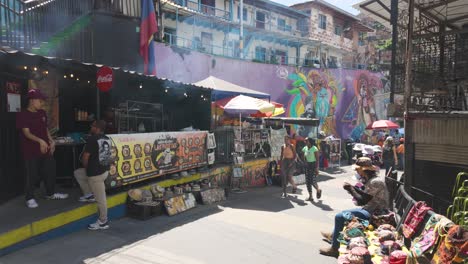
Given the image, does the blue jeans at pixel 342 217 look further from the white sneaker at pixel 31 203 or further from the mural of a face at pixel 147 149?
the white sneaker at pixel 31 203

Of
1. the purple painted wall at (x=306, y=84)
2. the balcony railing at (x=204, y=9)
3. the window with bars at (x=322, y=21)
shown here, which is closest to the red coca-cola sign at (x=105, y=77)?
the purple painted wall at (x=306, y=84)

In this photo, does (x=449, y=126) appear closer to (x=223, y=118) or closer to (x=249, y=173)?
(x=249, y=173)

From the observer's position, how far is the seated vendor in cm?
549

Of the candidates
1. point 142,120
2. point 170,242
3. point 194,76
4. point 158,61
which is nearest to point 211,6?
point 194,76

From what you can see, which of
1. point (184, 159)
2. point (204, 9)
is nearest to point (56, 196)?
point (184, 159)

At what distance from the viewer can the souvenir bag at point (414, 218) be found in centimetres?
411

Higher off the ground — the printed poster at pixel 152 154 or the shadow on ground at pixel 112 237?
the printed poster at pixel 152 154

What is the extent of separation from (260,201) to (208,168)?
1812 millimetres

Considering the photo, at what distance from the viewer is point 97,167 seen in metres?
6.20

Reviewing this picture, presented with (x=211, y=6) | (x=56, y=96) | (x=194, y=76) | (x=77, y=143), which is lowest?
(x=77, y=143)

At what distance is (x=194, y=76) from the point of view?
1620cm

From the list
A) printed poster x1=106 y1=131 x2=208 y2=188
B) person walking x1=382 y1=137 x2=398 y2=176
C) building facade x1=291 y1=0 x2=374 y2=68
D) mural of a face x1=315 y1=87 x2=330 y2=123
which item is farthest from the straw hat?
building facade x1=291 y1=0 x2=374 y2=68

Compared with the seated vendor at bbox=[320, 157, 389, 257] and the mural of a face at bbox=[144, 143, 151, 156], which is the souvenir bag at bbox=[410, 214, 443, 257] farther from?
the mural of a face at bbox=[144, 143, 151, 156]

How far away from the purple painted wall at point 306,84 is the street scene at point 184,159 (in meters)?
0.35
